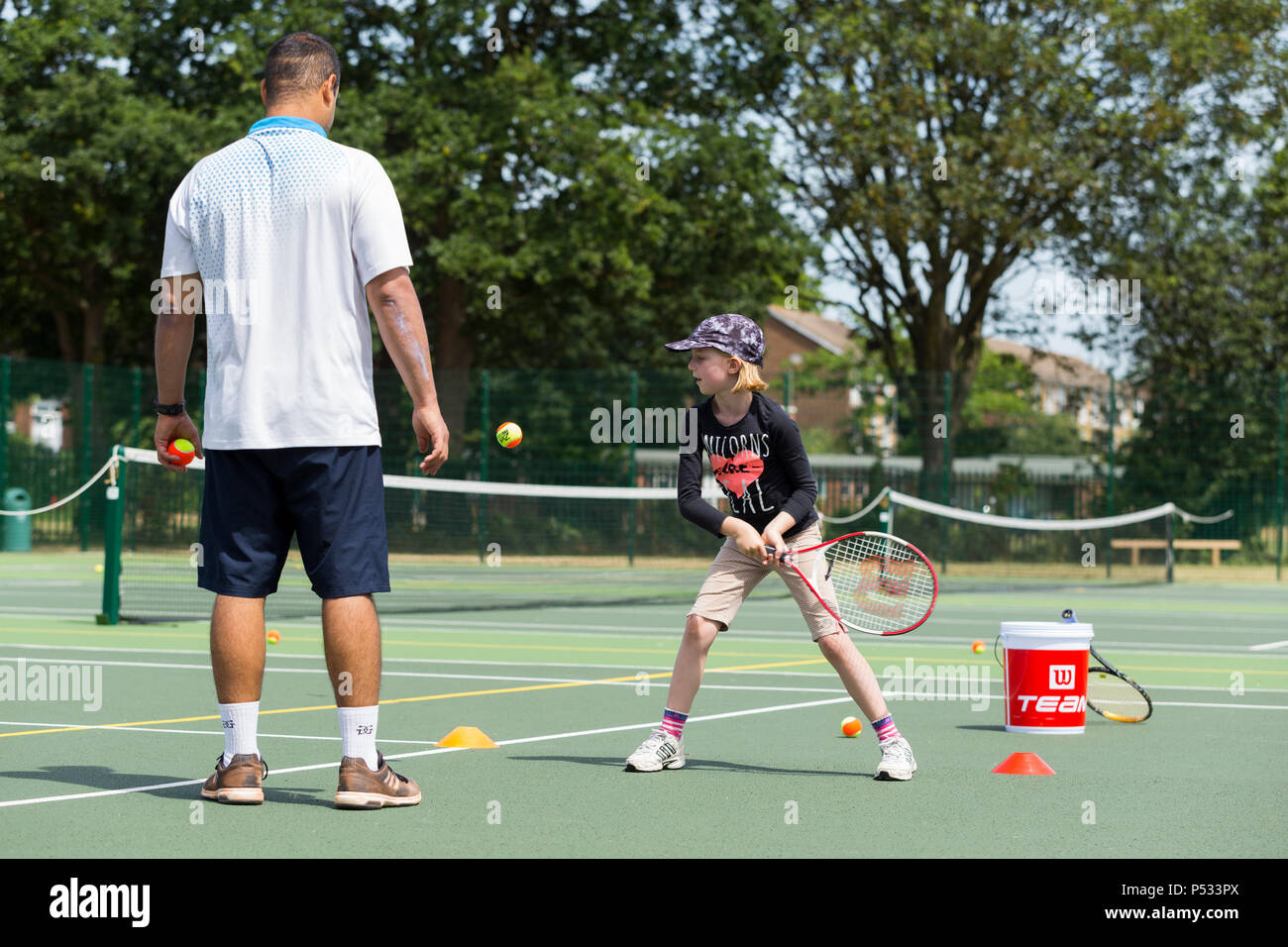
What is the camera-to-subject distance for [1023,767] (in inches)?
259

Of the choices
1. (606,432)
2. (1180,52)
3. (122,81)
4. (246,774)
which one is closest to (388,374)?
(606,432)

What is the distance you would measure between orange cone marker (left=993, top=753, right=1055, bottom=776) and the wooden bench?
20.6 m

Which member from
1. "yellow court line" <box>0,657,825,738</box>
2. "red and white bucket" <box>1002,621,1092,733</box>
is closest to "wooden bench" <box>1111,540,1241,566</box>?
"yellow court line" <box>0,657,825,738</box>

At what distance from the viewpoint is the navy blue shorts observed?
5383 mm

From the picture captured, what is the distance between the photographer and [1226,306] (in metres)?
32.3

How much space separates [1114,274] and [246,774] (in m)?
28.6

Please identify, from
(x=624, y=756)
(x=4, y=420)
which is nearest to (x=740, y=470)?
(x=624, y=756)

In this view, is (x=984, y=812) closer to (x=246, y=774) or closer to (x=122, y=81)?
(x=246, y=774)

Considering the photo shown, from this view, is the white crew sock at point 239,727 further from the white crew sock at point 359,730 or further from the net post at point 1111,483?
the net post at point 1111,483

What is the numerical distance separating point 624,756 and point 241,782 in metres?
1.93

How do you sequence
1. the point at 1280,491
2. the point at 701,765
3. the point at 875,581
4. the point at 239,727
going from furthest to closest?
the point at 1280,491 → the point at 875,581 → the point at 701,765 → the point at 239,727

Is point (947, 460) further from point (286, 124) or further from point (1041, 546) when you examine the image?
point (286, 124)

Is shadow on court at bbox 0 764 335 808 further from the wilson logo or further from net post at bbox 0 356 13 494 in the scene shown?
net post at bbox 0 356 13 494

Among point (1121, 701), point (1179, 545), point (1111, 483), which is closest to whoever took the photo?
point (1121, 701)
